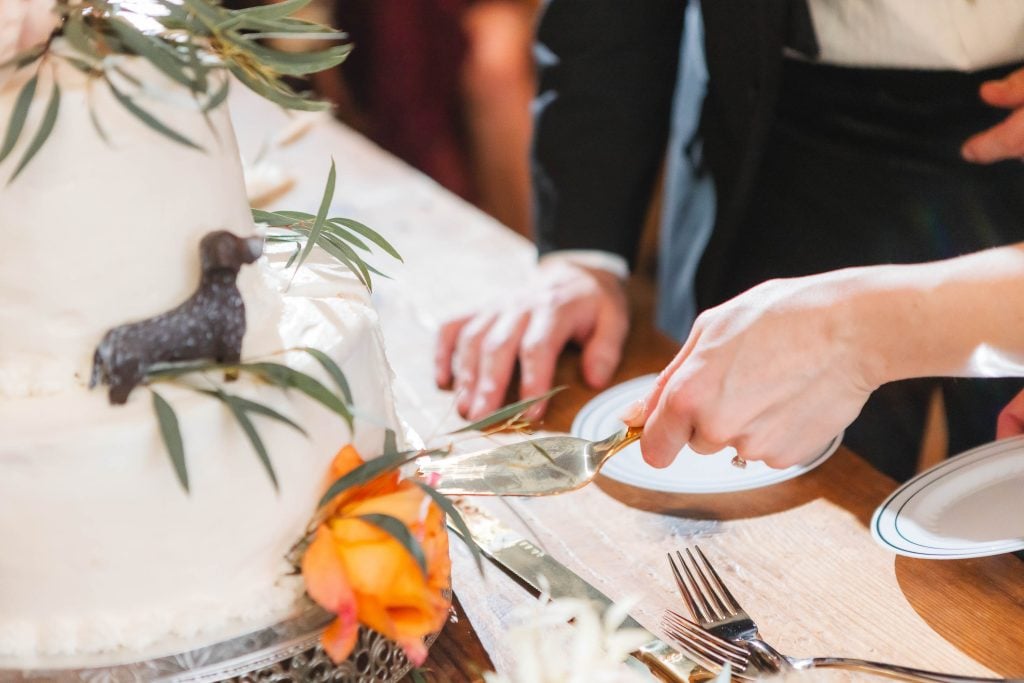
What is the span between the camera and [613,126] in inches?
64.9

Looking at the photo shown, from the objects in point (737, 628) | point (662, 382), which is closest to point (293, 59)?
point (662, 382)

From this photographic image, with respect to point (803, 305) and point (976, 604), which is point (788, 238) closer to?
point (803, 305)

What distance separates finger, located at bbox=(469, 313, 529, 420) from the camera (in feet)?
4.17

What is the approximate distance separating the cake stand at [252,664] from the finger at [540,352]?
581 mm

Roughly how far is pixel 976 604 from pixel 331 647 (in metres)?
0.57

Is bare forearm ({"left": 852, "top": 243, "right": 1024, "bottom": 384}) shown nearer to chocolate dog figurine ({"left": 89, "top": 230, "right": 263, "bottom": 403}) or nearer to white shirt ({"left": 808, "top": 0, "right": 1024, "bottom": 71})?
white shirt ({"left": 808, "top": 0, "right": 1024, "bottom": 71})

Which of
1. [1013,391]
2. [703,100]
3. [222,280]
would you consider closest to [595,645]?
[222,280]

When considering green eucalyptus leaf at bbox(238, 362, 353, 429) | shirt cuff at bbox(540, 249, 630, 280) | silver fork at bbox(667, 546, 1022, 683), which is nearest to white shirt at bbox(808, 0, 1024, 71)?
shirt cuff at bbox(540, 249, 630, 280)

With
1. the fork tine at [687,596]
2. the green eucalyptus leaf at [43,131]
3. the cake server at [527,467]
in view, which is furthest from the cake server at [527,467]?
the green eucalyptus leaf at [43,131]

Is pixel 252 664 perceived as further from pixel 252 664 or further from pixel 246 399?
pixel 246 399

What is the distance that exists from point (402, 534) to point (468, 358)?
0.68 meters

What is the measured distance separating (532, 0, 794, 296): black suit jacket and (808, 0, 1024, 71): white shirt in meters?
0.21

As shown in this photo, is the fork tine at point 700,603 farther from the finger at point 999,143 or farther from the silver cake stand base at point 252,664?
the finger at point 999,143

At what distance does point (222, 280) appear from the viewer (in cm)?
69
